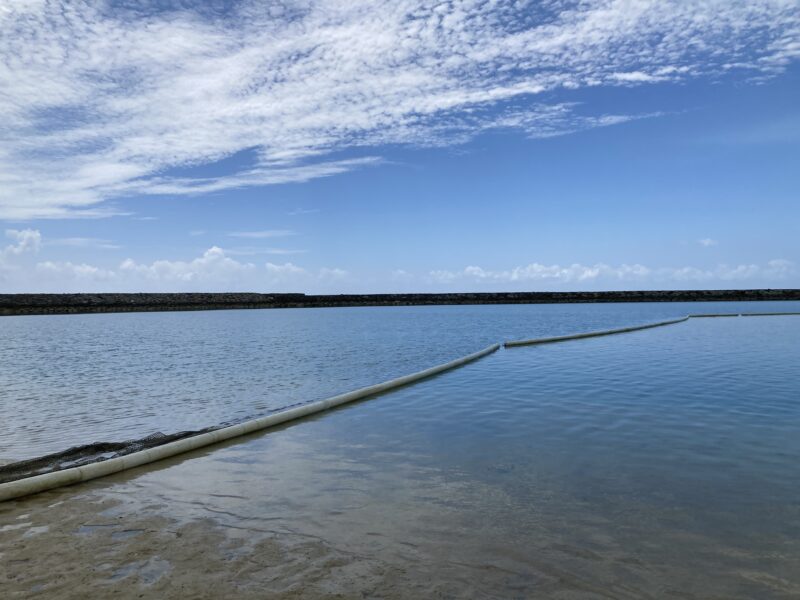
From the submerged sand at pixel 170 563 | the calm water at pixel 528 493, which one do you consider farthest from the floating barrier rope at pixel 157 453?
the submerged sand at pixel 170 563

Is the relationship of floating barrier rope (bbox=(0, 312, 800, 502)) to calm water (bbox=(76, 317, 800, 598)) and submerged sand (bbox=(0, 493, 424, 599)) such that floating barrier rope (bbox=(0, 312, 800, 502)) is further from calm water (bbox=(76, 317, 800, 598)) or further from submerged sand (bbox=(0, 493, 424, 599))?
submerged sand (bbox=(0, 493, 424, 599))

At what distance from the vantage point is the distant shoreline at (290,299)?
11106 centimetres

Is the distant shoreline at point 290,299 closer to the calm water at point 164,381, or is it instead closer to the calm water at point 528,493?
the calm water at point 164,381

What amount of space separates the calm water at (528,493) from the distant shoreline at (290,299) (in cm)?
11941

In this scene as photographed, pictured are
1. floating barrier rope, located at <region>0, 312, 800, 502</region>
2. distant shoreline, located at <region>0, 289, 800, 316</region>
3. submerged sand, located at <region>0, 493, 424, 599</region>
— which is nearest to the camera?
submerged sand, located at <region>0, 493, 424, 599</region>

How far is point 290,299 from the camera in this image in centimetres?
14750

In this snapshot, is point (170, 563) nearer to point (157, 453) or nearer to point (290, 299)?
point (157, 453)

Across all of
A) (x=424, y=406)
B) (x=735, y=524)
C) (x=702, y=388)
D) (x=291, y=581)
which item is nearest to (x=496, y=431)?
(x=424, y=406)

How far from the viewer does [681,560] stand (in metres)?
5.24

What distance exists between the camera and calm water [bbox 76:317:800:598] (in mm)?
5051

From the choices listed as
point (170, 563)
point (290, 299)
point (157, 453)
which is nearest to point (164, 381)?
point (157, 453)

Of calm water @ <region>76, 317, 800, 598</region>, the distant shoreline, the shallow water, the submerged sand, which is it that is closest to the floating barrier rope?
the shallow water

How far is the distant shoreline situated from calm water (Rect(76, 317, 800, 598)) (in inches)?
4701

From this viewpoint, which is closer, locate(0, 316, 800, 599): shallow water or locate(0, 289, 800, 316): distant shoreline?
locate(0, 316, 800, 599): shallow water
